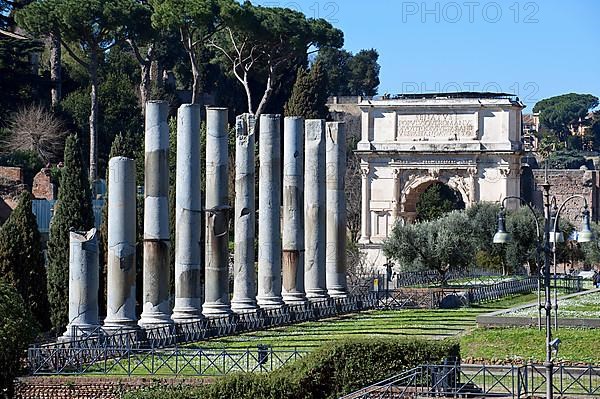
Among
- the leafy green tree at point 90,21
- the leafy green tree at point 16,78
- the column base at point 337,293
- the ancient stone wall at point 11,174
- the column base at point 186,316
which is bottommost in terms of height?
the column base at point 186,316

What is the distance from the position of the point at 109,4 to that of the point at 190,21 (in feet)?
15.1

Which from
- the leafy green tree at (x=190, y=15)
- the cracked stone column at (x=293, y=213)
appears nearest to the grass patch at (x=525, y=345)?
the cracked stone column at (x=293, y=213)

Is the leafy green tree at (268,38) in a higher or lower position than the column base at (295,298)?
higher

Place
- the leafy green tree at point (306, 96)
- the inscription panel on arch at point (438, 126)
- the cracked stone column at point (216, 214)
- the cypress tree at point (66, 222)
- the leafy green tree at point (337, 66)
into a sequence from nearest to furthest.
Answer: the cracked stone column at point (216, 214)
the cypress tree at point (66, 222)
the inscription panel on arch at point (438, 126)
the leafy green tree at point (306, 96)
the leafy green tree at point (337, 66)

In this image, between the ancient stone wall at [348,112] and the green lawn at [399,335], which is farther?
the ancient stone wall at [348,112]

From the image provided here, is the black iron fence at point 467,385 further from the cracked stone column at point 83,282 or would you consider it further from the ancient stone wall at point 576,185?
the ancient stone wall at point 576,185

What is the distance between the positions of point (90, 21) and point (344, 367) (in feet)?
117

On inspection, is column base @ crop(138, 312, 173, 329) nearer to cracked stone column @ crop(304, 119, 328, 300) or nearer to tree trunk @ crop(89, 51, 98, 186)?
cracked stone column @ crop(304, 119, 328, 300)

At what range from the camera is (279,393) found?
76.2 ft

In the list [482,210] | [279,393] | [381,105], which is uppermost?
[381,105]

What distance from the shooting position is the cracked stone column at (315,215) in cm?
3969

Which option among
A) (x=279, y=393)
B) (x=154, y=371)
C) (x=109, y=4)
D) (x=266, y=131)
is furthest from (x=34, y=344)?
(x=109, y=4)

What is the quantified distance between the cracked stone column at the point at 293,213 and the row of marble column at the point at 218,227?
0.9 inches

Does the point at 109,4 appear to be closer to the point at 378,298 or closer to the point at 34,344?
the point at 378,298
